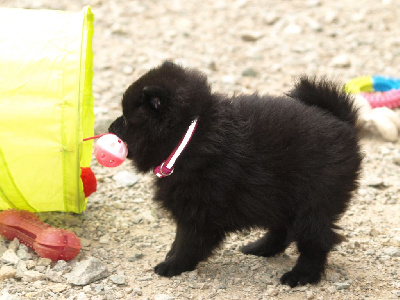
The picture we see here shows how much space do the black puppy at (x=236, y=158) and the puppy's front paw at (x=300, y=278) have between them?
0.14 meters

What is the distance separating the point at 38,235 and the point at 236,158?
3.77ft

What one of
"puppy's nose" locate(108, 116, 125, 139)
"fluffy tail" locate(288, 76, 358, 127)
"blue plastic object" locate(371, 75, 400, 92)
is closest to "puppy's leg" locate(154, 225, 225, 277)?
"puppy's nose" locate(108, 116, 125, 139)

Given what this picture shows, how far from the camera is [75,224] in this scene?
4.04 metres

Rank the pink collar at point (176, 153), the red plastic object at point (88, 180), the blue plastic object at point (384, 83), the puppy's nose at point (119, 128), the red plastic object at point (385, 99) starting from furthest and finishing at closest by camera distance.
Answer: the blue plastic object at point (384, 83) < the red plastic object at point (385, 99) < the red plastic object at point (88, 180) < the puppy's nose at point (119, 128) < the pink collar at point (176, 153)

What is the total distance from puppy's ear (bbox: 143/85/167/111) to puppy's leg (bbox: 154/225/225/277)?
67 centimetres

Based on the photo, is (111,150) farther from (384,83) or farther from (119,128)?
(384,83)

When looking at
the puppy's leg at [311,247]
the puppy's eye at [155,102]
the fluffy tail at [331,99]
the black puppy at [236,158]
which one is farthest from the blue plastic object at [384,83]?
the puppy's eye at [155,102]

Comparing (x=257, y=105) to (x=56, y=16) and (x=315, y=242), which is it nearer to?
(x=315, y=242)

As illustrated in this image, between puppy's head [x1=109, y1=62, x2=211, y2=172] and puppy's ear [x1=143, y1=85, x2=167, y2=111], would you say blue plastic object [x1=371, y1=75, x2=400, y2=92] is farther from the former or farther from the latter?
puppy's ear [x1=143, y1=85, x2=167, y2=111]

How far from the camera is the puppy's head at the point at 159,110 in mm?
3145

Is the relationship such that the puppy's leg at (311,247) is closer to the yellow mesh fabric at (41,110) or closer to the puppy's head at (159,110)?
the puppy's head at (159,110)

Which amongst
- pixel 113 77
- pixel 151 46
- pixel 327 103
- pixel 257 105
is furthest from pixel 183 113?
pixel 151 46

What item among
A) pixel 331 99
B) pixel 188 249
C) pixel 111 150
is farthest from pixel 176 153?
pixel 331 99

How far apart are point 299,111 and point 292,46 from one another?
3.85 metres
